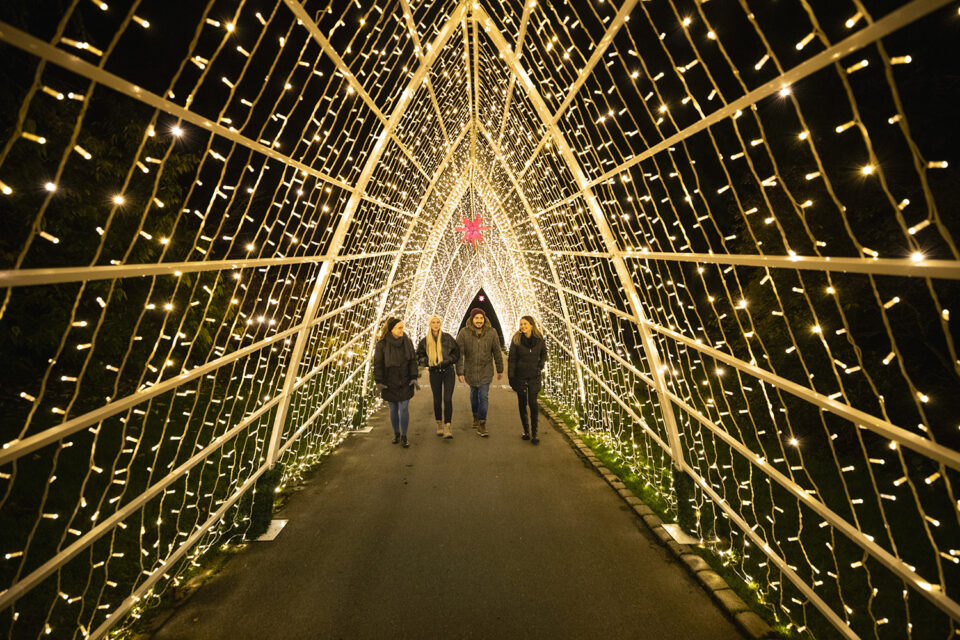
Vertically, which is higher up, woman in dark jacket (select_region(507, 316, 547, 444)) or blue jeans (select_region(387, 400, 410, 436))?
woman in dark jacket (select_region(507, 316, 547, 444))

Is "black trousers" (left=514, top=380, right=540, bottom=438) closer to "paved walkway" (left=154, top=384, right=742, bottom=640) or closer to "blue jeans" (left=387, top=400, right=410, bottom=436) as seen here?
"paved walkway" (left=154, top=384, right=742, bottom=640)

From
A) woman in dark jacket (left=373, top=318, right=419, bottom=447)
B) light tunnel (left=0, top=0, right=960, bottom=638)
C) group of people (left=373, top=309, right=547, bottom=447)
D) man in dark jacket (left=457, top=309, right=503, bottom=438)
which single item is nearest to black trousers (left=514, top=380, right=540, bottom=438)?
group of people (left=373, top=309, right=547, bottom=447)

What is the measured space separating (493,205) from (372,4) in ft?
22.4

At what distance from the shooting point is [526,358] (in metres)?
5.06

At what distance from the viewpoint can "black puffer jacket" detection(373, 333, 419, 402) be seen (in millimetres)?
4902

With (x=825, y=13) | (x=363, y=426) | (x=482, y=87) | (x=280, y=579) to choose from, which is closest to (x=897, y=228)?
(x=825, y=13)

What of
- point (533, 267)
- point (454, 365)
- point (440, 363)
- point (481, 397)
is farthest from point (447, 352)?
point (533, 267)

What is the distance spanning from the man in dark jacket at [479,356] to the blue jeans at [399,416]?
33.5 inches

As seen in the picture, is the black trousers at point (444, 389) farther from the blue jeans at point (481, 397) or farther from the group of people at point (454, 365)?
the blue jeans at point (481, 397)

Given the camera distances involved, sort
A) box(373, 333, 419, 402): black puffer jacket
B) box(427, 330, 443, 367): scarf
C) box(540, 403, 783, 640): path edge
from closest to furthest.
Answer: box(540, 403, 783, 640): path edge
box(373, 333, 419, 402): black puffer jacket
box(427, 330, 443, 367): scarf

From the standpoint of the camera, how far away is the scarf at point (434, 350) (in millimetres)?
5324

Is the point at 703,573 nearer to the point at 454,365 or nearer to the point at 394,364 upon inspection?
the point at 394,364

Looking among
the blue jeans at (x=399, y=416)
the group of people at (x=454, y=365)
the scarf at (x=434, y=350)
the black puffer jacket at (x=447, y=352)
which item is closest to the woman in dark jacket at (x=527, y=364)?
the group of people at (x=454, y=365)

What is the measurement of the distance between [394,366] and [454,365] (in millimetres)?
889
